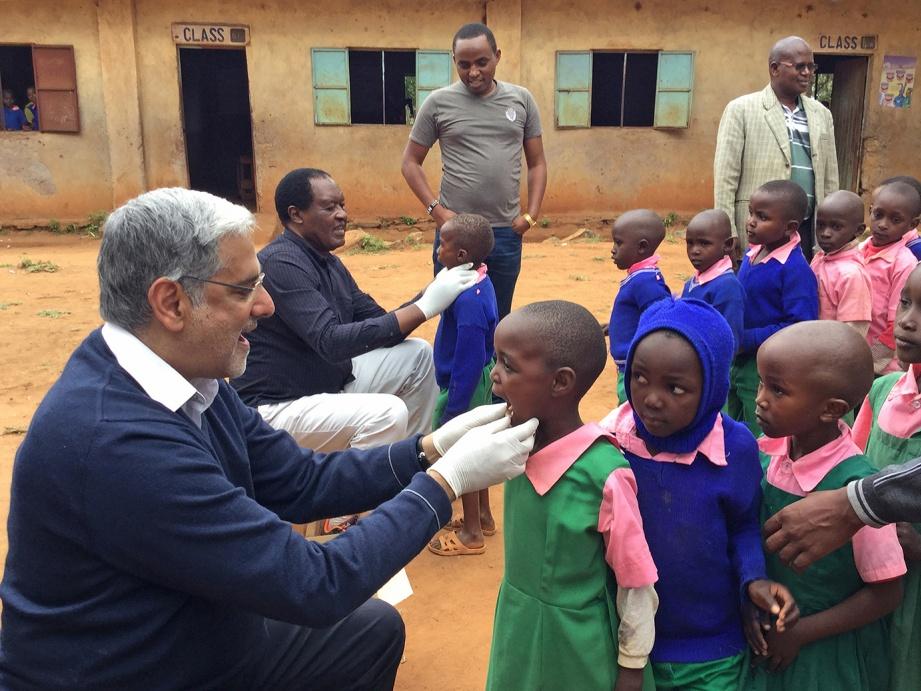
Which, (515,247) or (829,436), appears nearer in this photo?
(829,436)

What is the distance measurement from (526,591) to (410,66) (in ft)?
41.8

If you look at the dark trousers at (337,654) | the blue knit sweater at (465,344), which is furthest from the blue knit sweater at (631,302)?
the dark trousers at (337,654)

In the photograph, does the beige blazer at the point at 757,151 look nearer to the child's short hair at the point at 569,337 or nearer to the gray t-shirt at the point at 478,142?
the gray t-shirt at the point at 478,142

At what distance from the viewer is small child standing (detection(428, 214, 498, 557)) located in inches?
128

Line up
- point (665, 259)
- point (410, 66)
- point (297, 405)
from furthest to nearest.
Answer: point (410, 66)
point (665, 259)
point (297, 405)

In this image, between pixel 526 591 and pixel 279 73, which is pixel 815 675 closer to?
pixel 526 591

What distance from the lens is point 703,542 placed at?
1.73m

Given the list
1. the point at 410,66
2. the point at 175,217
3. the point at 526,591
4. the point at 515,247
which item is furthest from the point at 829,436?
the point at 410,66

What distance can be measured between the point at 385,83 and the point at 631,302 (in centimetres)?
923

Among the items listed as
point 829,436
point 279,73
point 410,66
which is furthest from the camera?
point 410,66

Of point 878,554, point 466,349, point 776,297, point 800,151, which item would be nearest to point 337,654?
point 878,554

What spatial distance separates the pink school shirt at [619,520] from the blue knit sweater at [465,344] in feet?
4.95

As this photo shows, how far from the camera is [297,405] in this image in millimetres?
3291

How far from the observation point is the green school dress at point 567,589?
66.9 inches
